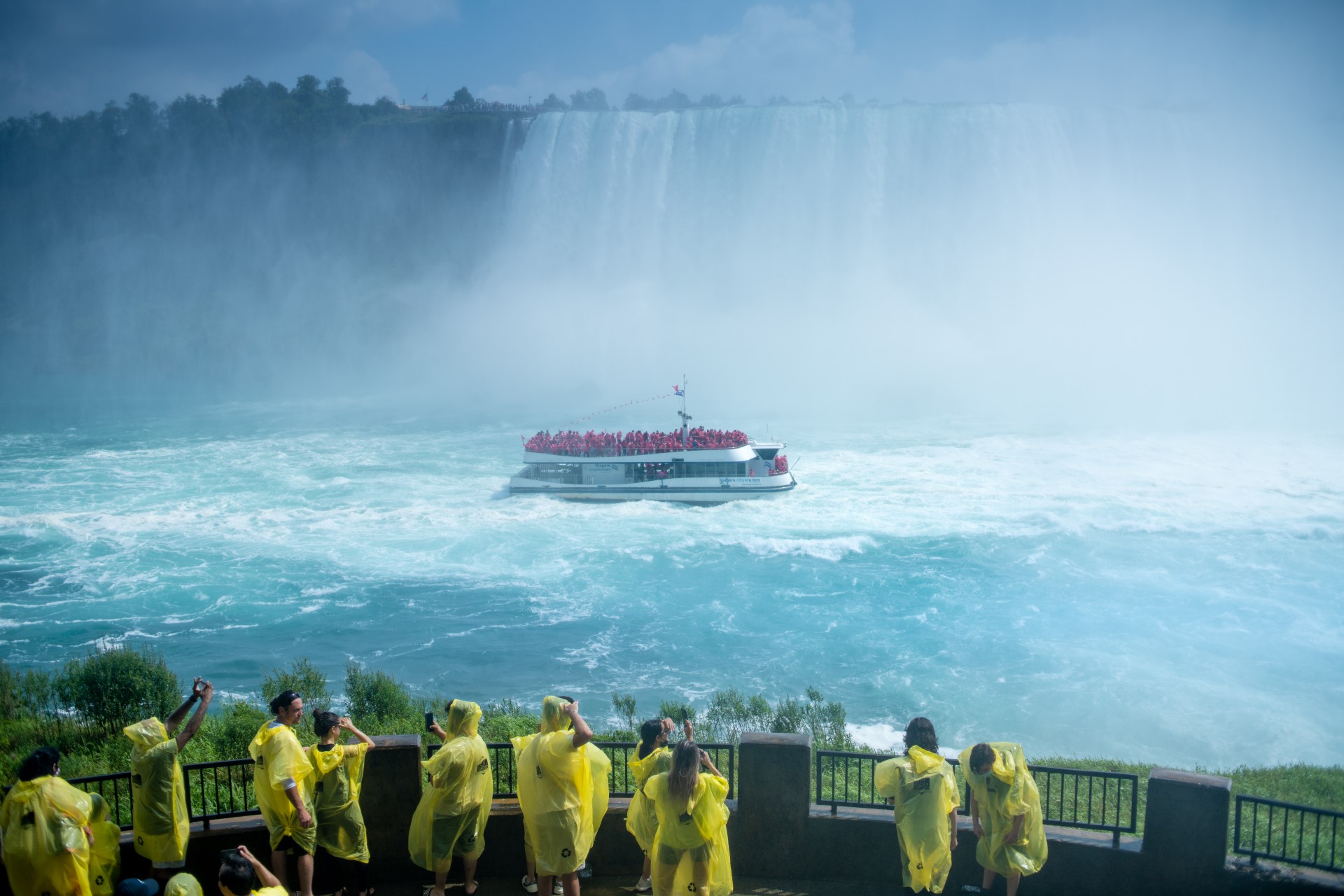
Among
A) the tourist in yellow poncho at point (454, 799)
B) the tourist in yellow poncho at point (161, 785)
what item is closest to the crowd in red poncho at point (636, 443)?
the tourist in yellow poncho at point (454, 799)

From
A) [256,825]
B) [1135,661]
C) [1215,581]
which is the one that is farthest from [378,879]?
[1215,581]

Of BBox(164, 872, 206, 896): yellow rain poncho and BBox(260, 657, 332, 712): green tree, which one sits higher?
BBox(164, 872, 206, 896): yellow rain poncho

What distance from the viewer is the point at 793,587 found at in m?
26.3

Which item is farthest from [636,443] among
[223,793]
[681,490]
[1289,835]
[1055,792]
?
[1289,835]

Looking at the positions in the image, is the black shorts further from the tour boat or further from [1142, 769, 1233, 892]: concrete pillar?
the tour boat

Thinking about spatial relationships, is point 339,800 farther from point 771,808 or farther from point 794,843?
point 794,843

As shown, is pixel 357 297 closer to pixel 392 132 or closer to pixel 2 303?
pixel 392 132

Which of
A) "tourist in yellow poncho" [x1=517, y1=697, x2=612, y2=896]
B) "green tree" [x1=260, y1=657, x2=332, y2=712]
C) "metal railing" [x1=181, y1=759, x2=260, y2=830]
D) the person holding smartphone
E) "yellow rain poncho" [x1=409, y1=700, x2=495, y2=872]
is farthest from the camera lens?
"green tree" [x1=260, y1=657, x2=332, y2=712]

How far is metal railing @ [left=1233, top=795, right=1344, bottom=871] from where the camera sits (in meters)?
6.55

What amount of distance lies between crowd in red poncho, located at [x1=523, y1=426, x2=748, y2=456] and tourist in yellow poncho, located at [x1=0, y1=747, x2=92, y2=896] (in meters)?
28.9

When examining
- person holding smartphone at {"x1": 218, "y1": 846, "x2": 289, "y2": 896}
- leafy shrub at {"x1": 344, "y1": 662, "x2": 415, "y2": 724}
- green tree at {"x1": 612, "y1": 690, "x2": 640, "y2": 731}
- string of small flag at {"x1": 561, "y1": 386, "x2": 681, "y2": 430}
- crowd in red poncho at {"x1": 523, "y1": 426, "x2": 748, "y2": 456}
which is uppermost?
string of small flag at {"x1": 561, "y1": 386, "x2": 681, "y2": 430}

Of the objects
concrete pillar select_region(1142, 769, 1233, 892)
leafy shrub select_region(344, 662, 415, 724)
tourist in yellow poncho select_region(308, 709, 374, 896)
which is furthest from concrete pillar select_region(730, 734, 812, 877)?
leafy shrub select_region(344, 662, 415, 724)

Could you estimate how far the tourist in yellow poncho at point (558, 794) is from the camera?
6.02m

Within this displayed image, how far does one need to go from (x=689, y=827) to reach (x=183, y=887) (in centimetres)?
265
